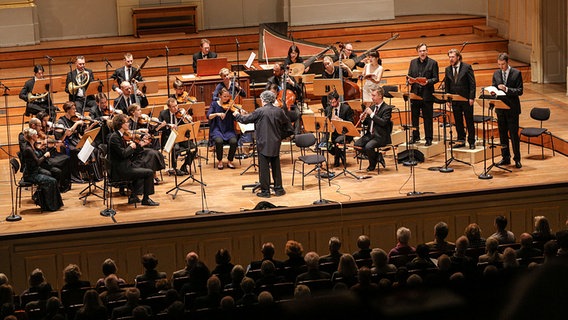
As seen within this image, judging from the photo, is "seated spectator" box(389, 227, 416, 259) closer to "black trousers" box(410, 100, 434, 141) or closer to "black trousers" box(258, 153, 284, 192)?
"black trousers" box(258, 153, 284, 192)

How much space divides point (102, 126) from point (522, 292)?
8722mm

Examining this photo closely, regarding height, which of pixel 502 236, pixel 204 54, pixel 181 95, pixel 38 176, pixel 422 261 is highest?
pixel 204 54

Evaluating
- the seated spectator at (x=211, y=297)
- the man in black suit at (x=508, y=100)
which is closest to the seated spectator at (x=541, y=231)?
the seated spectator at (x=211, y=297)

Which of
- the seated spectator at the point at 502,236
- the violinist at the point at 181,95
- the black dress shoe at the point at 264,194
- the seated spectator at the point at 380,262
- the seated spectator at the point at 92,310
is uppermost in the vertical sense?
the violinist at the point at 181,95

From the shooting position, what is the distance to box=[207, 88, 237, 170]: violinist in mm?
10383

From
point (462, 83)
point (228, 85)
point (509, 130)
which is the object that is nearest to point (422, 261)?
point (509, 130)

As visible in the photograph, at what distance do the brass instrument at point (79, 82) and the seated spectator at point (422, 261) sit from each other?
666cm

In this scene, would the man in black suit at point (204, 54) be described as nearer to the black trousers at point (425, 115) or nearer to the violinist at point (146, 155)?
the violinist at point (146, 155)

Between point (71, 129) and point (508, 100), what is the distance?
541cm

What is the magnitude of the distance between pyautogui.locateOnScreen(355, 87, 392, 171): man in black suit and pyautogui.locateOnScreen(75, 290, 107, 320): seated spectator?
5771 mm

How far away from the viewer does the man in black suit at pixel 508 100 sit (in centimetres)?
931

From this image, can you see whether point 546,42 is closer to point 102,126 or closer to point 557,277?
point 102,126

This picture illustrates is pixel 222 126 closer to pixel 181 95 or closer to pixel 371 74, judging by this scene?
pixel 181 95

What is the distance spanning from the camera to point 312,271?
5465mm
